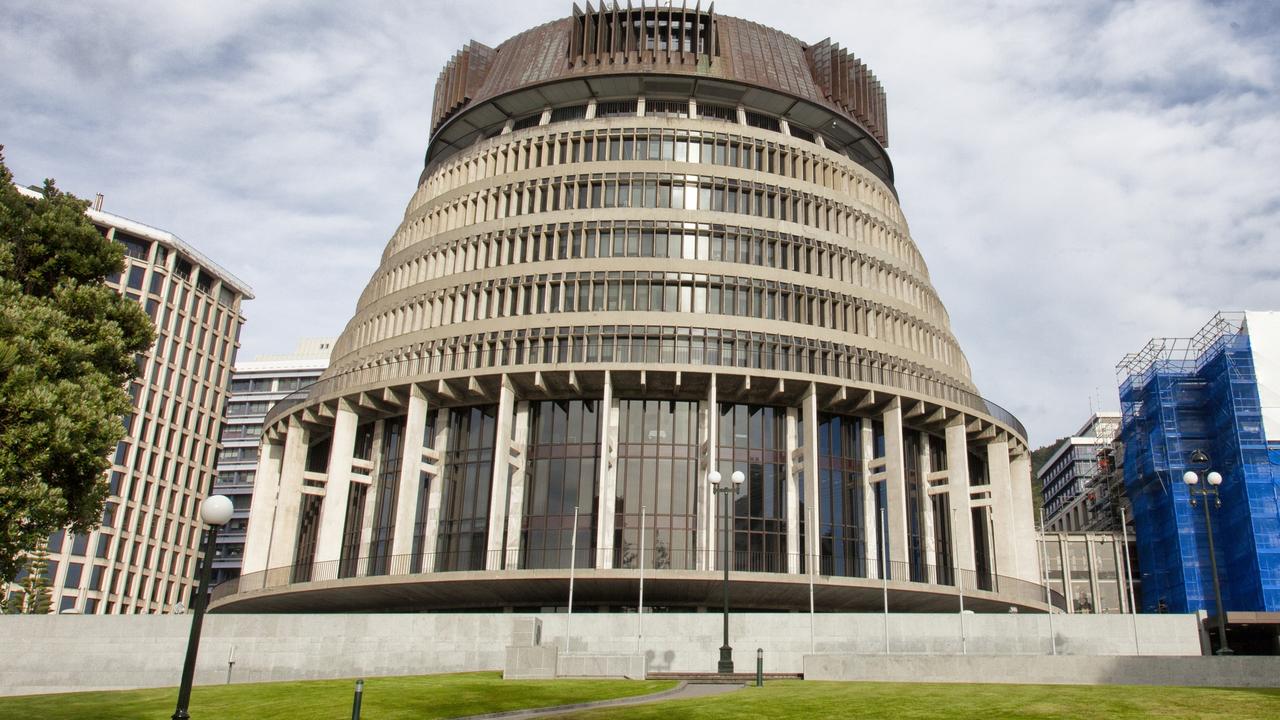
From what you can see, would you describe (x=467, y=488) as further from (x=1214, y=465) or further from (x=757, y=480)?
(x=1214, y=465)

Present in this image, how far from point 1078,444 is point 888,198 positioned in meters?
81.7

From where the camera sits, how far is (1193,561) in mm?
70562

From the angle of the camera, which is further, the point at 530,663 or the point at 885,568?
the point at 885,568

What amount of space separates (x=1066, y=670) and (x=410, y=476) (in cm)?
3360

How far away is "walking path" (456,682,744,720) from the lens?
22.8 metres

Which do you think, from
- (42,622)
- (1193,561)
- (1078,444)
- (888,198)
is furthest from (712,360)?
(1078,444)

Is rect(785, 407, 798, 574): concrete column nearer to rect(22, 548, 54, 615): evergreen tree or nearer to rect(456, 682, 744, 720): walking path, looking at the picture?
rect(456, 682, 744, 720): walking path

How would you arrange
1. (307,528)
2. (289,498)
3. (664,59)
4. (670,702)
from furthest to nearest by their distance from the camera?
(664,59), (307,528), (289,498), (670,702)

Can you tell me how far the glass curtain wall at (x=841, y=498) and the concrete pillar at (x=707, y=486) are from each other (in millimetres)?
5434

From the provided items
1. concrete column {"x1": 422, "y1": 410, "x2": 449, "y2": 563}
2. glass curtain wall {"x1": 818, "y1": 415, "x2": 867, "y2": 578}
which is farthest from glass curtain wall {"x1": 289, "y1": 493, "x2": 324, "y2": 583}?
glass curtain wall {"x1": 818, "y1": 415, "x2": 867, "y2": 578}

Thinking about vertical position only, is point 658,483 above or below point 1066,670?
above

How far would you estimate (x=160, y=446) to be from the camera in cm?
9938

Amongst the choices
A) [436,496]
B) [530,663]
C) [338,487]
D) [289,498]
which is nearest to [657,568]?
[436,496]

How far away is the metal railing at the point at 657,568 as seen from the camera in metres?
50.1
